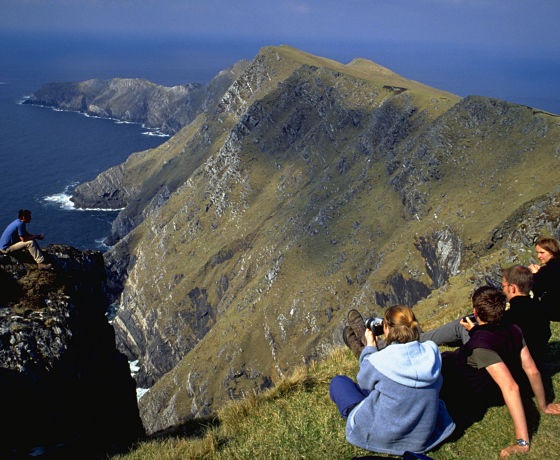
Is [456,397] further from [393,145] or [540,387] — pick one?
[393,145]

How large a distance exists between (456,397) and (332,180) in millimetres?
147625

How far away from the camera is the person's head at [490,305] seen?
9906mm

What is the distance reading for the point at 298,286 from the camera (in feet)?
421

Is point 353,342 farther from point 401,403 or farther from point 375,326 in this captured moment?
point 401,403

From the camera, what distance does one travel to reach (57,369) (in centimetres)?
1697

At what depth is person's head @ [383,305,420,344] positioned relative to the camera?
9.11m

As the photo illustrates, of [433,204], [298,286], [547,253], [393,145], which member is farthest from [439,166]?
[547,253]

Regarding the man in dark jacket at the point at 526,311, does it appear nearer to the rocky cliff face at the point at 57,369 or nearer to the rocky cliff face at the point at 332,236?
the rocky cliff face at the point at 57,369

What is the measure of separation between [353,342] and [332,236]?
12124 cm

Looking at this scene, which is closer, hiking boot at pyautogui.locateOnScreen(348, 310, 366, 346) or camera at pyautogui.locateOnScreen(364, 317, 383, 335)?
camera at pyautogui.locateOnScreen(364, 317, 383, 335)

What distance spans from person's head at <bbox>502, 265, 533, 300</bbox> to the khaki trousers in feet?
61.9

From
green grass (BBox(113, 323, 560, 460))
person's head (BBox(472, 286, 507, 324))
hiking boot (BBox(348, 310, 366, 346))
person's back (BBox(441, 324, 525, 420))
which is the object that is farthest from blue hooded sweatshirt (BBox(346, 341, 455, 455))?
hiking boot (BBox(348, 310, 366, 346))

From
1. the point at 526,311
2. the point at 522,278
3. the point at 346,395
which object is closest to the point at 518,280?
the point at 522,278

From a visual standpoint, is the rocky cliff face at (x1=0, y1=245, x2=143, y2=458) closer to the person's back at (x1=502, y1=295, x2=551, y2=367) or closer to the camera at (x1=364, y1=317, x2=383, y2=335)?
the camera at (x1=364, y1=317, x2=383, y2=335)
